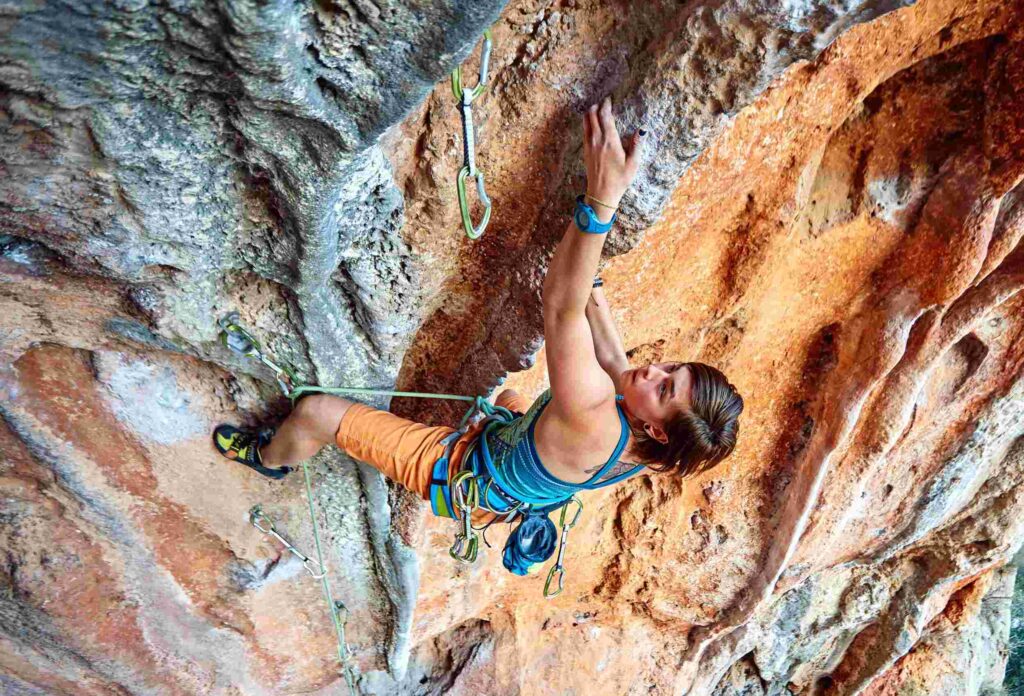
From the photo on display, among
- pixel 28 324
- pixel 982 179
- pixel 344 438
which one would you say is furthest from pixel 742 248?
pixel 28 324

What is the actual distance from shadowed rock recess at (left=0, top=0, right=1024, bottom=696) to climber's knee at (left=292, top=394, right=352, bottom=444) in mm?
103

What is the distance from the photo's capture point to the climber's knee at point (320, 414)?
7.20 feet

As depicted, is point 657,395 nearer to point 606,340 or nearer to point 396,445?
point 606,340

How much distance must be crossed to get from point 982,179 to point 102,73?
2.66 metres

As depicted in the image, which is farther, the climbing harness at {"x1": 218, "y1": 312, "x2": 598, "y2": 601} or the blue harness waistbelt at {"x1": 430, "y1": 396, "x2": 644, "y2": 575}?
the climbing harness at {"x1": 218, "y1": 312, "x2": 598, "y2": 601}

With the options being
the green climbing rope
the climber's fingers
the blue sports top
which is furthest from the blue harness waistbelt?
the climber's fingers

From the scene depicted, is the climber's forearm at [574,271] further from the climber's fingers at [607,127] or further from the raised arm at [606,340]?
the raised arm at [606,340]

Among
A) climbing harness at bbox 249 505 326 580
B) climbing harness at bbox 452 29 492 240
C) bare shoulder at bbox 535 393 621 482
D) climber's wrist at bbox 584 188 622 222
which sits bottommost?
climbing harness at bbox 249 505 326 580

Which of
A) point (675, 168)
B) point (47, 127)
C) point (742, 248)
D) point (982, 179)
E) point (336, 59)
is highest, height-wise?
point (982, 179)

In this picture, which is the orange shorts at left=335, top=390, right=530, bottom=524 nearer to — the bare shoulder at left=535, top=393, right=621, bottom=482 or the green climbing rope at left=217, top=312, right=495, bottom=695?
the green climbing rope at left=217, top=312, right=495, bottom=695

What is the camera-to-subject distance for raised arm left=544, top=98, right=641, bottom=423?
1611 mm

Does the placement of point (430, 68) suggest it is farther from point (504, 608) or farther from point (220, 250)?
point (504, 608)

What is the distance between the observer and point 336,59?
140 cm

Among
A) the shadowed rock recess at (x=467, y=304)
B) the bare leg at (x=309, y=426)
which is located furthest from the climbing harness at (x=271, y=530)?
the bare leg at (x=309, y=426)
